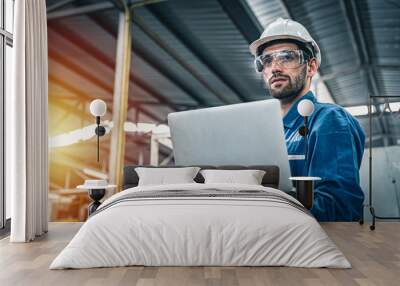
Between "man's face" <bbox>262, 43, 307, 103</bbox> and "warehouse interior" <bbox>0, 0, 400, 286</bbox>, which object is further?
"man's face" <bbox>262, 43, 307, 103</bbox>

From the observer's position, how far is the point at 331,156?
5055 millimetres

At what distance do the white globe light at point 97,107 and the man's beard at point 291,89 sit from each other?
73.6 inches

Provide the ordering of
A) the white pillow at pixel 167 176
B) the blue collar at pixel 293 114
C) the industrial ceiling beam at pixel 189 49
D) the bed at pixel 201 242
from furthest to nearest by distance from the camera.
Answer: the industrial ceiling beam at pixel 189 49, the blue collar at pixel 293 114, the white pillow at pixel 167 176, the bed at pixel 201 242

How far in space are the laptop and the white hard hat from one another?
2.54 feet

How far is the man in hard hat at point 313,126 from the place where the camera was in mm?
5086

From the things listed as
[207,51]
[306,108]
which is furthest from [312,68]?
[207,51]

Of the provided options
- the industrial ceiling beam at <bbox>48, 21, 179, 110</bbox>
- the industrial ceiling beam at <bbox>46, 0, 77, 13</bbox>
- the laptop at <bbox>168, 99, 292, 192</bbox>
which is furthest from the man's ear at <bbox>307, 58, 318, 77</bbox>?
the industrial ceiling beam at <bbox>46, 0, 77, 13</bbox>

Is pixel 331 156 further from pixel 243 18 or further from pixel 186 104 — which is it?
pixel 243 18

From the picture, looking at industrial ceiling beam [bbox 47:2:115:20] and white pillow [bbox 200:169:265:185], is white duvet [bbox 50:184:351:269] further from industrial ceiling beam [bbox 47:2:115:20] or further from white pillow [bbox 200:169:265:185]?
industrial ceiling beam [bbox 47:2:115:20]

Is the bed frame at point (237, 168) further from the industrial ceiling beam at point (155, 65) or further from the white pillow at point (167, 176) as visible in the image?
the industrial ceiling beam at point (155, 65)

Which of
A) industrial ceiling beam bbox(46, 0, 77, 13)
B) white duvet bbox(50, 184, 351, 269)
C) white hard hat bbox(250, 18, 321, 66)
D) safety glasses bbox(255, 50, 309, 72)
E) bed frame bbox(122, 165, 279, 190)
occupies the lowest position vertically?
white duvet bbox(50, 184, 351, 269)

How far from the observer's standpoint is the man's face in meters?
5.34

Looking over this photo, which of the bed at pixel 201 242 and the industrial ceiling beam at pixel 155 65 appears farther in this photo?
the industrial ceiling beam at pixel 155 65

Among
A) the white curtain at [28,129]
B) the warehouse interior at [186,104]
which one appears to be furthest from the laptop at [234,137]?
the white curtain at [28,129]
